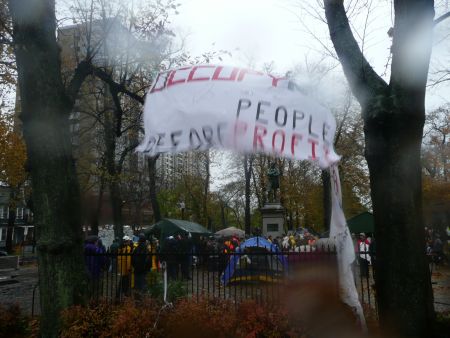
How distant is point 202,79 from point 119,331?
3545 millimetres

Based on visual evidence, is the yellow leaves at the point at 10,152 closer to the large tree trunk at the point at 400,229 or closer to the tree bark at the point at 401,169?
the tree bark at the point at 401,169

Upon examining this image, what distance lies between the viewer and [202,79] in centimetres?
484

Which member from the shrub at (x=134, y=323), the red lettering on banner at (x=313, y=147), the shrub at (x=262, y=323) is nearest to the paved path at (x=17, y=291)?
the shrub at (x=134, y=323)

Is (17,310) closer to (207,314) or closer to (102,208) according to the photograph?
(207,314)

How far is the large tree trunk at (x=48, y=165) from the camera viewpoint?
6242 millimetres

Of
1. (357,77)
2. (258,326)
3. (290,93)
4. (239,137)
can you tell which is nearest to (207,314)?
(258,326)

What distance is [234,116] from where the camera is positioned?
15.0ft

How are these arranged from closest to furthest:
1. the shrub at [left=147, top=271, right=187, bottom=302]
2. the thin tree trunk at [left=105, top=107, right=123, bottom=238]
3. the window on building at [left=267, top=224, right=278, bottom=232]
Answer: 1. the shrub at [left=147, top=271, right=187, bottom=302]
2. the thin tree trunk at [left=105, top=107, right=123, bottom=238]
3. the window on building at [left=267, top=224, right=278, bottom=232]

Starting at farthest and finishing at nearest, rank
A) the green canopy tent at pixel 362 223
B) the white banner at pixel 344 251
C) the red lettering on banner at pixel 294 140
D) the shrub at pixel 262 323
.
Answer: the green canopy tent at pixel 362 223 < the shrub at pixel 262 323 < the white banner at pixel 344 251 < the red lettering on banner at pixel 294 140

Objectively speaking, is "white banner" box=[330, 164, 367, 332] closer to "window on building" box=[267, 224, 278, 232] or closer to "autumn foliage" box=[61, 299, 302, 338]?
"autumn foliage" box=[61, 299, 302, 338]

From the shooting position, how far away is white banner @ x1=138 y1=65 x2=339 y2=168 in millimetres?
4539

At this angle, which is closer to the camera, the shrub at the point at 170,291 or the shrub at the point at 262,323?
the shrub at the point at 262,323

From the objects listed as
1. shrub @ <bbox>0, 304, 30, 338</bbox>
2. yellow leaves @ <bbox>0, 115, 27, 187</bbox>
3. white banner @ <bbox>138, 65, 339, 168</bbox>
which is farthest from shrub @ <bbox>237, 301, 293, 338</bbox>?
yellow leaves @ <bbox>0, 115, 27, 187</bbox>

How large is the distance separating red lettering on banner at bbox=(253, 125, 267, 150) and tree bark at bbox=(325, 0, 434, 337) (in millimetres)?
1558
